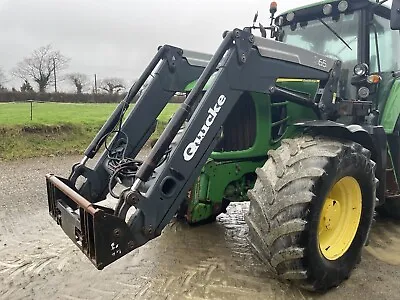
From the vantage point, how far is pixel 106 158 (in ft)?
12.2

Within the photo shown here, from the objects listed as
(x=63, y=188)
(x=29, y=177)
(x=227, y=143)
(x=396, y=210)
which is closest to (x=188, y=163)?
(x=63, y=188)

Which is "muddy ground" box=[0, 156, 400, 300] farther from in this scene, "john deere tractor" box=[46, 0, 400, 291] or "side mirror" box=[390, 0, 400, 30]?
"side mirror" box=[390, 0, 400, 30]

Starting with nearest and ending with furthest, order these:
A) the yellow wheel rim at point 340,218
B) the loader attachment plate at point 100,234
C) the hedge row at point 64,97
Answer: the loader attachment plate at point 100,234 < the yellow wheel rim at point 340,218 < the hedge row at point 64,97

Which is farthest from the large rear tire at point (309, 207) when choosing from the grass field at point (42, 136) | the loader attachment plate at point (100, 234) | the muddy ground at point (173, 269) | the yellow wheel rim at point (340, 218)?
the grass field at point (42, 136)

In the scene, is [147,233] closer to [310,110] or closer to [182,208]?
[182,208]

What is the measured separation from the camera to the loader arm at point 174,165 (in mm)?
2627

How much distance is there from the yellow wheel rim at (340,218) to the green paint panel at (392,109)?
115 cm

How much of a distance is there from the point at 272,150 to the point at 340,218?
0.85 meters

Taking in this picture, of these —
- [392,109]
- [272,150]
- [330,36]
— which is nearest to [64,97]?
[330,36]

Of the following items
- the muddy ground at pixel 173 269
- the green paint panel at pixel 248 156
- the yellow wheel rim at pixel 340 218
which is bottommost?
the muddy ground at pixel 173 269

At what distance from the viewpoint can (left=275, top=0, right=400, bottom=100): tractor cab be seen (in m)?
4.17

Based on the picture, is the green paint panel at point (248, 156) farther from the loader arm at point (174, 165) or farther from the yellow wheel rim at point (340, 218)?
the yellow wheel rim at point (340, 218)

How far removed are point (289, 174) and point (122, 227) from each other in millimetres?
1220

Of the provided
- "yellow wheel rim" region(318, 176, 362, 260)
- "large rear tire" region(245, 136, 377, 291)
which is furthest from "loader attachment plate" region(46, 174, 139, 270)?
"yellow wheel rim" region(318, 176, 362, 260)
